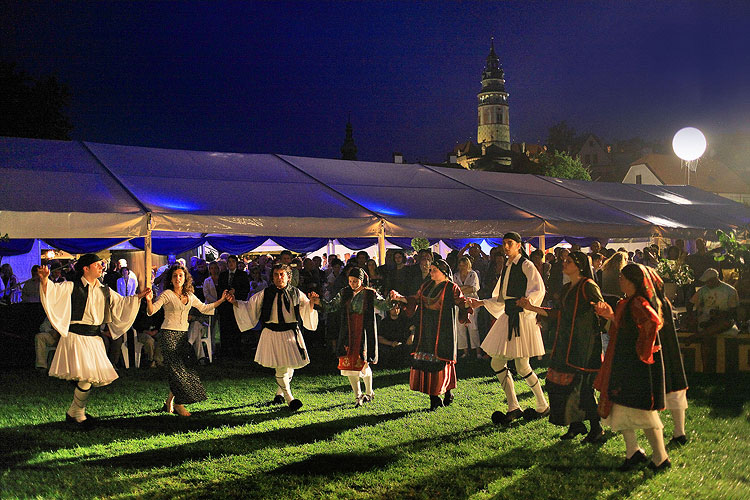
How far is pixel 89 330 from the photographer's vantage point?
6871mm

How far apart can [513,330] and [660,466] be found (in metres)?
2.02

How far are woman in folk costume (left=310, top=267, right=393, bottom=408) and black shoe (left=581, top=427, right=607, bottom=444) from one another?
260cm

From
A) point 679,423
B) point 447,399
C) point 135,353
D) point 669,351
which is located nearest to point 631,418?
point 669,351

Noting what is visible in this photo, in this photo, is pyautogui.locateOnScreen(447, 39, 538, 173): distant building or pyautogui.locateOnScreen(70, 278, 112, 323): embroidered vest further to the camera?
pyautogui.locateOnScreen(447, 39, 538, 173): distant building

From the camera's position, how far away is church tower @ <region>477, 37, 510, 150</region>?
118 meters

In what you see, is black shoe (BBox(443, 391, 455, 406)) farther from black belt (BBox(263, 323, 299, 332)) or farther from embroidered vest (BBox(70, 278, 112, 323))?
embroidered vest (BBox(70, 278, 112, 323))

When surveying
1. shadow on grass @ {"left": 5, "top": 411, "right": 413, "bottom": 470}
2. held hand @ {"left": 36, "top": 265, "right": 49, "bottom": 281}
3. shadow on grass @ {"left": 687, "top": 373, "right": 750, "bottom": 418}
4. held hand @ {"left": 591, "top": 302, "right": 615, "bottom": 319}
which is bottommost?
shadow on grass @ {"left": 5, "top": 411, "right": 413, "bottom": 470}

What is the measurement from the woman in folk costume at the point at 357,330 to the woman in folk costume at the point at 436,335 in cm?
63

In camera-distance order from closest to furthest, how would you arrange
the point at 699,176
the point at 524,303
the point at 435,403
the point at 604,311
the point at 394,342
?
the point at 604,311 < the point at 524,303 < the point at 435,403 < the point at 394,342 < the point at 699,176

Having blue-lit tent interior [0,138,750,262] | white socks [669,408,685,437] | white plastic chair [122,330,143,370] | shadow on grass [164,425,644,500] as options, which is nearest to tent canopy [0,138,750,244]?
blue-lit tent interior [0,138,750,262]

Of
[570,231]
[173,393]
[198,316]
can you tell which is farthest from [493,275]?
[173,393]

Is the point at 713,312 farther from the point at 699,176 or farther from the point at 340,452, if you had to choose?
the point at 699,176

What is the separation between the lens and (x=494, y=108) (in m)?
118

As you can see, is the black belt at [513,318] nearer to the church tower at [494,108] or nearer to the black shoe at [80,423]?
the black shoe at [80,423]
